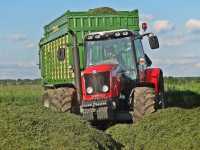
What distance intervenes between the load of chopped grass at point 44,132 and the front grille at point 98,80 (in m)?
3.25

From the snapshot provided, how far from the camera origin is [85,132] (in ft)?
29.4

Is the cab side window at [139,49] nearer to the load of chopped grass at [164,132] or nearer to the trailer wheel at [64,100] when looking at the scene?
the trailer wheel at [64,100]

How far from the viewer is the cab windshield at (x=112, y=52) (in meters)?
13.6

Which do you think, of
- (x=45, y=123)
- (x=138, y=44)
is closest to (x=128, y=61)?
(x=138, y=44)

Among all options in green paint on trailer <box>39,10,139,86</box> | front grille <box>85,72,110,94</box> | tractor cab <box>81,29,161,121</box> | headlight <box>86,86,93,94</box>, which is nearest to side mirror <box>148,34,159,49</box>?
tractor cab <box>81,29,161,121</box>

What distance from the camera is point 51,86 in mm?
18562

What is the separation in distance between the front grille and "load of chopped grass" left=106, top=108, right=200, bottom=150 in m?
1.46

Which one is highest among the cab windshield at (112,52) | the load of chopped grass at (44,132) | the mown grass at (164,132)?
the cab windshield at (112,52)

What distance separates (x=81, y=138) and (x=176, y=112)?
11.6ft

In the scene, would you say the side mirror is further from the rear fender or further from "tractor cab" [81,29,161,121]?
the rear fender

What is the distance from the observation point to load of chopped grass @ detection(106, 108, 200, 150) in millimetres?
9570

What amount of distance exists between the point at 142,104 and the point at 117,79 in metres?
0.81

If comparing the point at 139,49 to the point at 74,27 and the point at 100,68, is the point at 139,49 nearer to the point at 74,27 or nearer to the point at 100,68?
the point at 100,68

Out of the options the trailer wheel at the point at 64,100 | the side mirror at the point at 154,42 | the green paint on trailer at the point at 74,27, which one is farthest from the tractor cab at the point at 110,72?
the green paint on trailer at the point at 74,27
